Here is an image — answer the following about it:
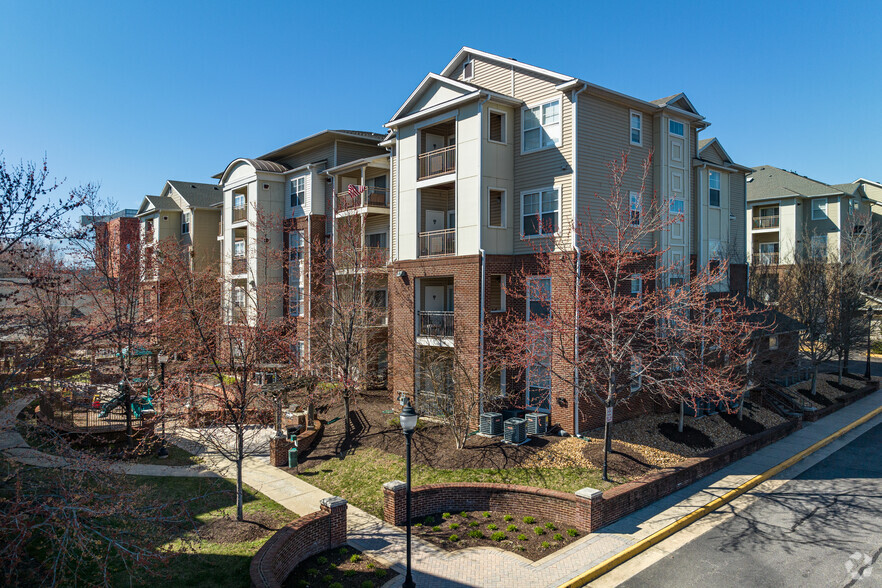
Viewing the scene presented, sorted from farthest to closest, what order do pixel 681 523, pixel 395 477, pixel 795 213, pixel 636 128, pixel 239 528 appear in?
pixel 795 213 → pixel 636 128 → pixel 395 477 → pixel 681 523 → pixel 239 528

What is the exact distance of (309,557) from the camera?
11.4 m

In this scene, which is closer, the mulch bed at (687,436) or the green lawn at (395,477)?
the green lawn at (395,477)

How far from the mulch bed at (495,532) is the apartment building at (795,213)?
36596 millimetres

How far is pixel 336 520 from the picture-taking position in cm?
1197

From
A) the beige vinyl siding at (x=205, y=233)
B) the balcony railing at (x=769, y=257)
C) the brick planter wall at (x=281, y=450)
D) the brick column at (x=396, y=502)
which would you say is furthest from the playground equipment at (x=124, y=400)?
the balcony railing at (x=769, y=257)

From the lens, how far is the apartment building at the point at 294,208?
29.1 m

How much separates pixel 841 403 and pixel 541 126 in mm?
20117

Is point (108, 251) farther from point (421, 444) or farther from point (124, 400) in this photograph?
point (421, 444)

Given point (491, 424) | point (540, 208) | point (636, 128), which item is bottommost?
point (491, 424)

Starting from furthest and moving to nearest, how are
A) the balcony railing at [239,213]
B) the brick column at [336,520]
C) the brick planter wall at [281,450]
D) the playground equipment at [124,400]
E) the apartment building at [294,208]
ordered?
the balcony railing at [239,213] < the apartment building at [294,208] < the playground equipment at [124,400] < the brick planter wall at [281,450] < the brick column at [336,520]

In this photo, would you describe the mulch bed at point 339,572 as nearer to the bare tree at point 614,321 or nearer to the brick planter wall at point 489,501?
the brick planter wall at point 489,501

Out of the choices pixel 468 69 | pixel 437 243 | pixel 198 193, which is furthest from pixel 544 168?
pixel 198 193

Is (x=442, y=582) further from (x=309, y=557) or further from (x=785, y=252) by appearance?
(x=785, y=252)

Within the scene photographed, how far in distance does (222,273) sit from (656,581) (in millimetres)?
33608
